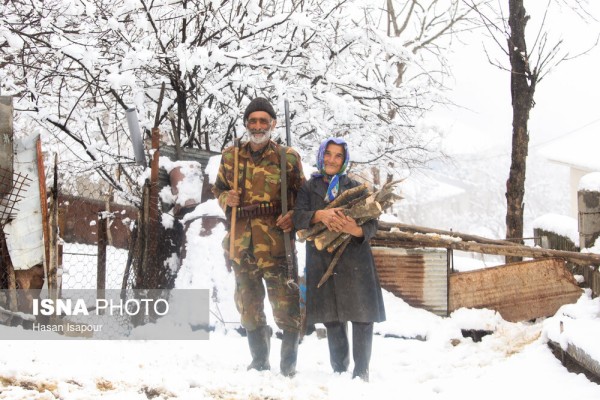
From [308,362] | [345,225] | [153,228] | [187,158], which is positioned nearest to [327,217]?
[345,225]

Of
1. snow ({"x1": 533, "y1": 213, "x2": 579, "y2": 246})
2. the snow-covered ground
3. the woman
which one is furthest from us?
snow ({"x1": 533, "y1": 213, "x2": 579, "y2": 246})

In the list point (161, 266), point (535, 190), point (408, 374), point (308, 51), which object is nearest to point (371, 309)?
point (408, 374)

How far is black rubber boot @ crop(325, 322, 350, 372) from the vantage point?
449cm

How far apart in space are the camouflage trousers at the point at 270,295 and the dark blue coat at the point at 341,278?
0.38ft

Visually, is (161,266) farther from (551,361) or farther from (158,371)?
(551,361)

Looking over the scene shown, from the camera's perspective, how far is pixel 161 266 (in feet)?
20.6

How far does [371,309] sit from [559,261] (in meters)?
2.84

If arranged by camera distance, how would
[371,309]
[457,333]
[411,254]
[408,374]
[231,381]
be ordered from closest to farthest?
[231,381] < [371,309] < [408,374] < [457,333] < [411,254]

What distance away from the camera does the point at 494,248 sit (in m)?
6.07

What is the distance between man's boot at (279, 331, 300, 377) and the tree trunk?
17.4 feet

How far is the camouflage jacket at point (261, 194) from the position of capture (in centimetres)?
448

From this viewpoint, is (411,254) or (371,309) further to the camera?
(411,254)

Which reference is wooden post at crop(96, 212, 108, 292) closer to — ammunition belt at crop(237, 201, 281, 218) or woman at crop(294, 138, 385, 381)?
ammunition belt at crop(237, 201, 281, 218)

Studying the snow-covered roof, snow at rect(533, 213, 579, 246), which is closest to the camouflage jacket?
snow at rect(533, 213, 579, 246)
